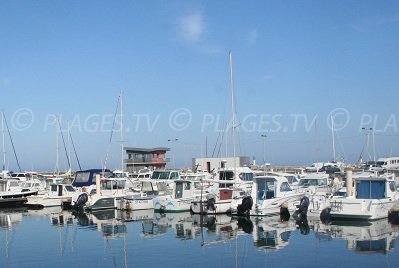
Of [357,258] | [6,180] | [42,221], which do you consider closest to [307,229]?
[357,258]

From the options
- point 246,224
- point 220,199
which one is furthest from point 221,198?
point 246,224

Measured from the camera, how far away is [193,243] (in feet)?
75.8

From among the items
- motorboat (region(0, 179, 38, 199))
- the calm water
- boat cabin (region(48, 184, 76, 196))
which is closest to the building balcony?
motorboat (region(0, 179, 38, 199))

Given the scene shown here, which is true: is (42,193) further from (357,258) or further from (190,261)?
(357,258)

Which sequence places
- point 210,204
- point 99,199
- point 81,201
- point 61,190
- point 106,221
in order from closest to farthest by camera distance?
point 106,221
point 210,204
point 99,199
point 81,201
point 61,190

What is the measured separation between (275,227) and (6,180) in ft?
93.4

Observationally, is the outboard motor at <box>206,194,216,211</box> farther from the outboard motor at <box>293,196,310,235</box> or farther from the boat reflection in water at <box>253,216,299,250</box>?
the outboard motor at <box>293,196,310,235</box>

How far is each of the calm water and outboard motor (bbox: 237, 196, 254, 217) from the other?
115cm

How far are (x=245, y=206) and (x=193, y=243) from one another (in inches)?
342

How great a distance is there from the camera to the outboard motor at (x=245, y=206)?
102 feet

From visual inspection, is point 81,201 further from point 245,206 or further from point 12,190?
point 245,206

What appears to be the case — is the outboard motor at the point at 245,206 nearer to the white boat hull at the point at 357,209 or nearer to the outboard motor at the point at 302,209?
the outboard motor at the point at 302,209

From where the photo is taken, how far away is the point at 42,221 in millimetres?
32969

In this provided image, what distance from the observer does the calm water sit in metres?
19.0
